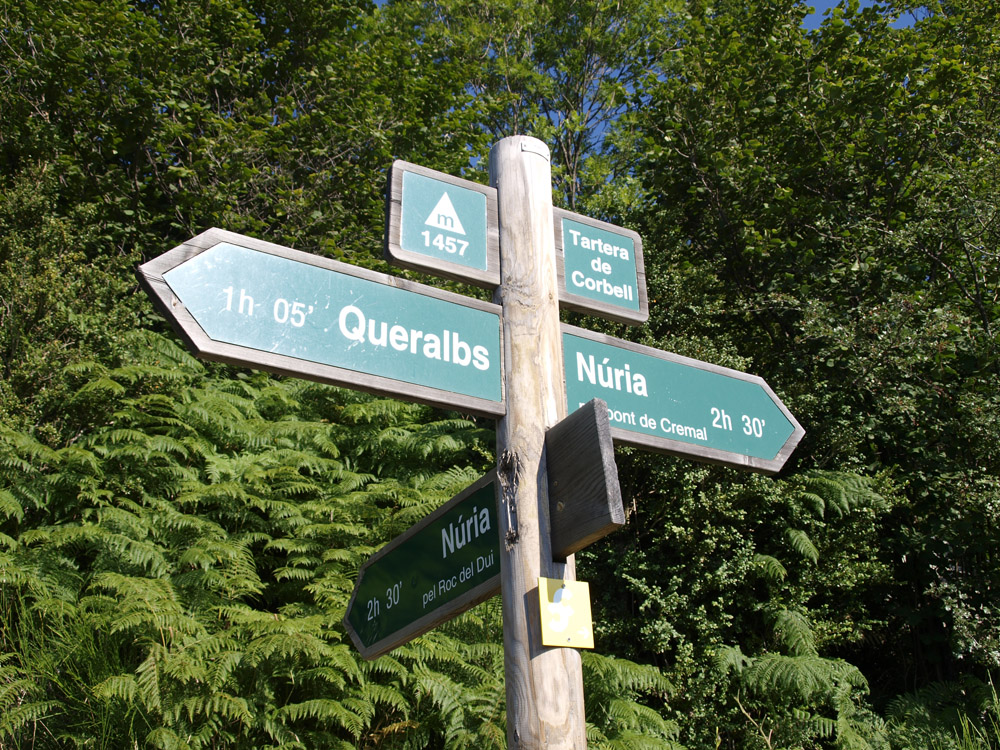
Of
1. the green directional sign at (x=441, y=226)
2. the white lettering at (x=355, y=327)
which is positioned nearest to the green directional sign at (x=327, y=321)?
the white lettering at (x=355, y=327)

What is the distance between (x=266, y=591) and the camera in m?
6.03

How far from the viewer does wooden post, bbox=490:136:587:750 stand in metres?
1.97

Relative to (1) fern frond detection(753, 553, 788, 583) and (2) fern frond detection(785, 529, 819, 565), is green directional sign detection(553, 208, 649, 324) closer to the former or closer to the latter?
(1) fern frond detection(753, 553, 788, 583)

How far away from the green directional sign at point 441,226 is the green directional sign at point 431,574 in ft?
2.25

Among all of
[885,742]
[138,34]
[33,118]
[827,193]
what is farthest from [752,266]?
[33,118]

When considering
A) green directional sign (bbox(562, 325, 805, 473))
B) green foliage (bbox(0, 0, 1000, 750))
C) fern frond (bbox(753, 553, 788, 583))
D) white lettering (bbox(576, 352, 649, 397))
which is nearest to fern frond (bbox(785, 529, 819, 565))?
green foliage (bbox(0, 0, 1000, 750))

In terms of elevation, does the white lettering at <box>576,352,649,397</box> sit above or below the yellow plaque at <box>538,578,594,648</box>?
above

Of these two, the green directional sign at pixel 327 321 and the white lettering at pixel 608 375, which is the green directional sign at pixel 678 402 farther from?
the green directional sign at pixel 327 321

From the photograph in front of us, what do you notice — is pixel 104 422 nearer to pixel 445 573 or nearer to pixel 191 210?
pixel 191 210

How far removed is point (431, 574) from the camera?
245 centimetres

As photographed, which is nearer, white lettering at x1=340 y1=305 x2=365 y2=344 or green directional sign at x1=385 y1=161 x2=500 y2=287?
white lettering at x1=340 y1=305 x2=365 y2=344

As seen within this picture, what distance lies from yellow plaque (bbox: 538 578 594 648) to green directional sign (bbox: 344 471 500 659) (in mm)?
198

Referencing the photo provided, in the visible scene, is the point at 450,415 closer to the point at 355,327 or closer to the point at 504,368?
the point at 504,368

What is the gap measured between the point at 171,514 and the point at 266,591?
0.92 meters
